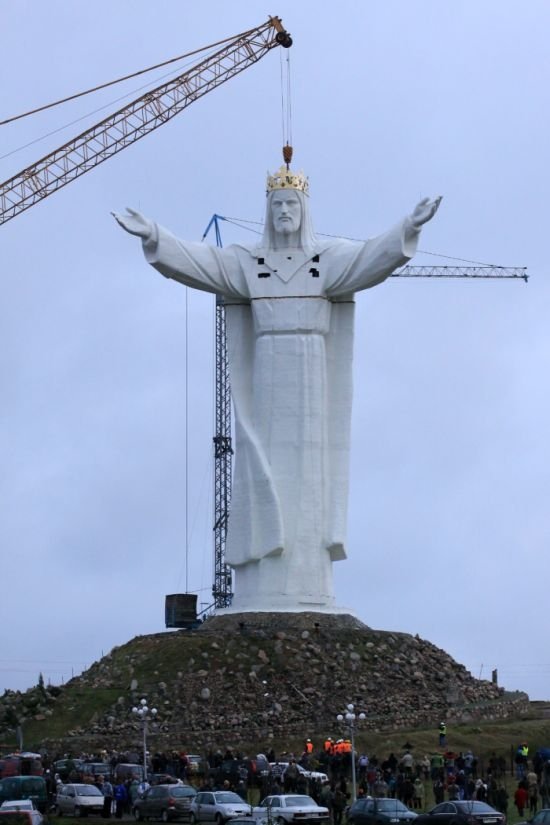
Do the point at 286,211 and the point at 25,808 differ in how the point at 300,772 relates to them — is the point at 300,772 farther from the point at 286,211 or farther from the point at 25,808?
the point at 286,211

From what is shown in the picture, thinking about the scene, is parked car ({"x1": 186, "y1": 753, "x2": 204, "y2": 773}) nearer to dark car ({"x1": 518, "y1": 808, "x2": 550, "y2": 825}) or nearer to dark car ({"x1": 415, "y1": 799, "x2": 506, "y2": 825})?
dark car ({"x1": 415, "y1": 799, "x2": 506, "y2": 825})

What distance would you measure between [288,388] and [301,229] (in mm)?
4758

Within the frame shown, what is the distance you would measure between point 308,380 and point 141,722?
11.8 m

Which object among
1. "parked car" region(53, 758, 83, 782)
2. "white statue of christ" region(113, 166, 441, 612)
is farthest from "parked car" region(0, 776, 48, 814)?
A: "white statue of christ" region(113, 166, 441, 612)

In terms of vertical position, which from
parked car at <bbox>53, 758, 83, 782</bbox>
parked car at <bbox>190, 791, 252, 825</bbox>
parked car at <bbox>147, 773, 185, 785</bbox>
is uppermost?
parked car at <bbox>53, 758, 83, 782</bbox>

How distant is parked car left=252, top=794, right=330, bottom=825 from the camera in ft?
122

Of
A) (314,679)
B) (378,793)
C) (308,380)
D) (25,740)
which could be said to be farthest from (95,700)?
(378,793)

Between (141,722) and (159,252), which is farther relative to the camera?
(159,252)

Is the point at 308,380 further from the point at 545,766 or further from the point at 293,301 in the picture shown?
the point at 545,766

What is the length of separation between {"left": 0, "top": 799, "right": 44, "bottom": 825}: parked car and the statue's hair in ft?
71.1

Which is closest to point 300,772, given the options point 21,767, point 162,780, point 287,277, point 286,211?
point 162,780

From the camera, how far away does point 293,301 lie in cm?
5800

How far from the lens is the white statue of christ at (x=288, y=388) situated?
57.4 m

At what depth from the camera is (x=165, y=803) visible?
4075 cm
